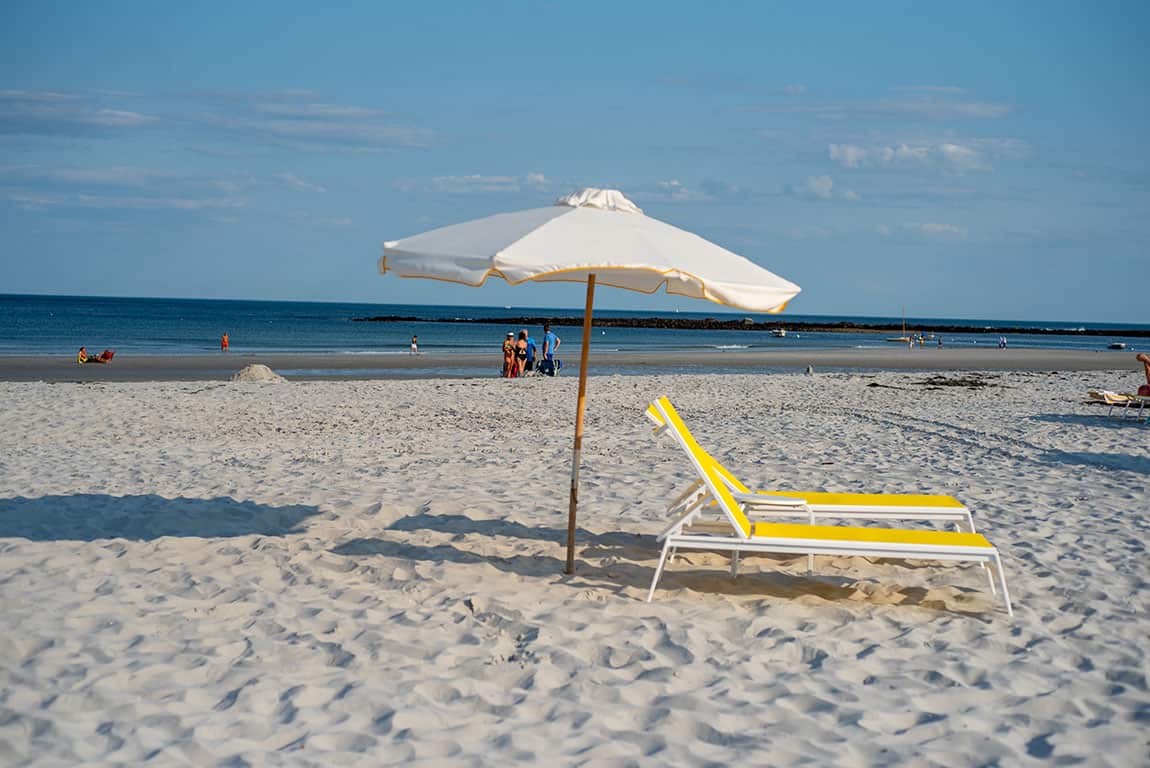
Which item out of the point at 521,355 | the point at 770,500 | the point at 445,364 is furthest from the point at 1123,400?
the point at 445,364

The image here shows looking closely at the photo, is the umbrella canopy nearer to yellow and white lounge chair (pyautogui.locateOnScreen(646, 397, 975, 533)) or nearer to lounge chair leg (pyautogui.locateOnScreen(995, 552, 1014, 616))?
yellow and white lounge chair (pyautogui.locateOnScreen(646, 397, 975, 533))

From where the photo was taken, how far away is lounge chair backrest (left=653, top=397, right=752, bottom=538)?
516 cm

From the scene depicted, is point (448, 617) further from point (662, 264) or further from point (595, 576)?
point (662, 264)

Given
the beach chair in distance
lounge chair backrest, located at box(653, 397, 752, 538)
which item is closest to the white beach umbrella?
lounge chair backrest, located at box(653, 397, 752, 538)

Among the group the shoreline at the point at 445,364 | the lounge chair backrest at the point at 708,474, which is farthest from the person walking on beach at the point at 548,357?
the lounge chair backrest at the point at 708,474

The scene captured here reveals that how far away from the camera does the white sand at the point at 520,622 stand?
3.70m

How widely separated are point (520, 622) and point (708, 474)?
1259 millimetres

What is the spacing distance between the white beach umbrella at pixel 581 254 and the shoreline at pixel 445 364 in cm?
2003

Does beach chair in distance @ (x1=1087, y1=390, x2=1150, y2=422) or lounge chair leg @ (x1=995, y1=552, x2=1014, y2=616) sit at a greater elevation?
beach chair in distance @ (x1=1087, y1=390, x2=1150, y2=422)

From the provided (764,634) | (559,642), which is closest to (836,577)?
(764,634)

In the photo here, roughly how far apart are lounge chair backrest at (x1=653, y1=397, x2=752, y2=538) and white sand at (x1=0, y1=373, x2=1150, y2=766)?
16.2 inches

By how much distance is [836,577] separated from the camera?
226 inches

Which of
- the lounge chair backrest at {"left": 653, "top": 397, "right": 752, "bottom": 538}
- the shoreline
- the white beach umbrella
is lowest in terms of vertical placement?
the shoreline

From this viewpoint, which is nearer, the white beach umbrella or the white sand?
the white sand
